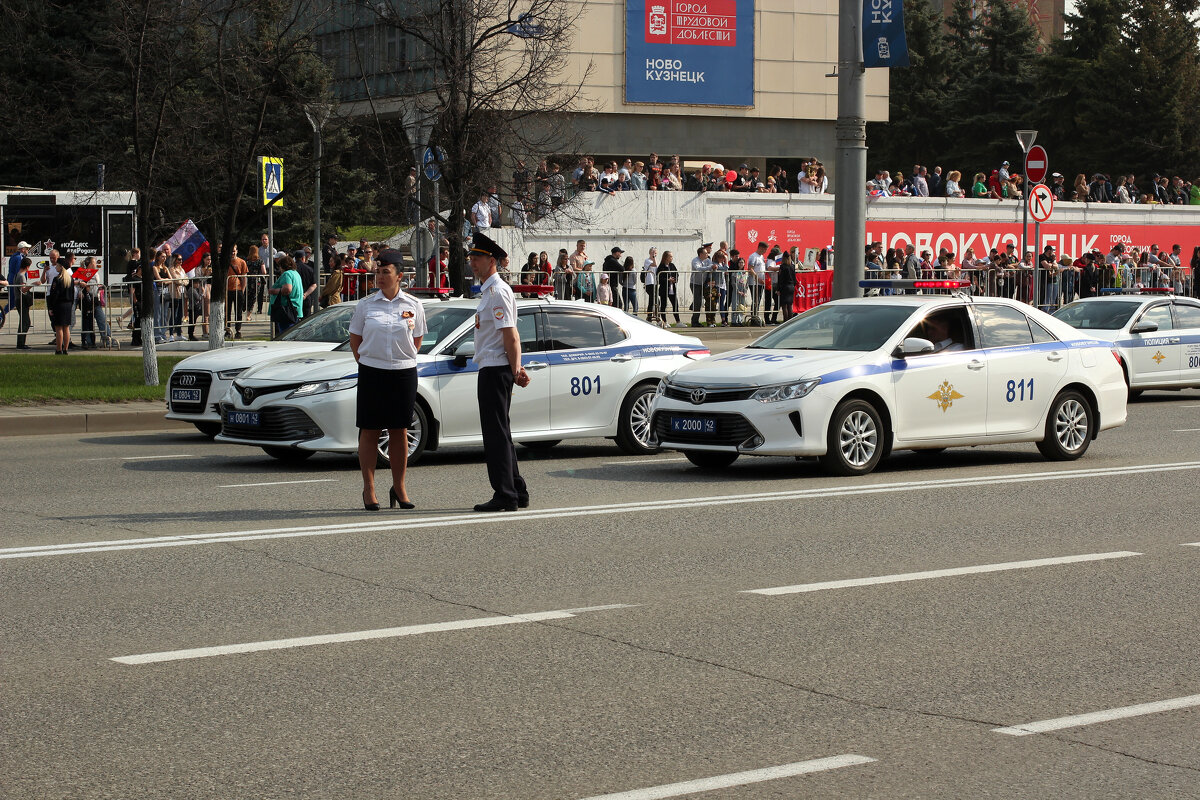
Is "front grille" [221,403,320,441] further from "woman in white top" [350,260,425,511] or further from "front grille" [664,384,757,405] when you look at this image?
"front grille" [664,384,757,405]

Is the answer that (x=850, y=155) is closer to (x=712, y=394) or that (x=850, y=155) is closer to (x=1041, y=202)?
(x=1041, y=202)

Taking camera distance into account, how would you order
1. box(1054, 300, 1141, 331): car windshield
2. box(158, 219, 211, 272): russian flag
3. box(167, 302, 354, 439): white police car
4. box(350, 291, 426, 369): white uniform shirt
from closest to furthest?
box(350, 291, 426, 369): white uniform shirt
box(167, 302, 354, 439): white police car
box(1054, 300, 1141, 331): car windshield
box(158, 219, 211, 272): russian flag

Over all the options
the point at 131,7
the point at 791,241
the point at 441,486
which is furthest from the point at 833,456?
the point at 791,241

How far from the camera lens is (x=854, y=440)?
13.3 m

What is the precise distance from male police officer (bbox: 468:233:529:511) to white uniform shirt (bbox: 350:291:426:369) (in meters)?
0.51

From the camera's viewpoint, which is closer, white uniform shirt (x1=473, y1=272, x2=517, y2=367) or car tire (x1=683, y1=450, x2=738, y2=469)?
white uniform shirt (x1=473, y1=272, x2=517, y2=367)

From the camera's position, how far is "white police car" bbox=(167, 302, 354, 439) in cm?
1627

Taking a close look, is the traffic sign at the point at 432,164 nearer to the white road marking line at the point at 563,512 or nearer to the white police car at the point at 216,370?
the white police car at the point at 216,370

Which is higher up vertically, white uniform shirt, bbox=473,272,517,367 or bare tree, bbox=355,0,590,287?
bare tree, bbox=355,0,590,287

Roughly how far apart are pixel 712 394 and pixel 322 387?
Answer: 10.7ft

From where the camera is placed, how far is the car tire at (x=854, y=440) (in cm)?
1308

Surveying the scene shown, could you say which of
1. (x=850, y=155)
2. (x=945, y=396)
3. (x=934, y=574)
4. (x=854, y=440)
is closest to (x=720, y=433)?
(x=854, y=440)

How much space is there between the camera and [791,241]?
4241 cm

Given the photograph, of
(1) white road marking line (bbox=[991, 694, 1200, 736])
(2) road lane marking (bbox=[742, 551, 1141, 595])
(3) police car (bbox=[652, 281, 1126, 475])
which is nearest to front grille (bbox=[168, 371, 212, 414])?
(3) police car (bbox=[652, 281, 1126, 475])
